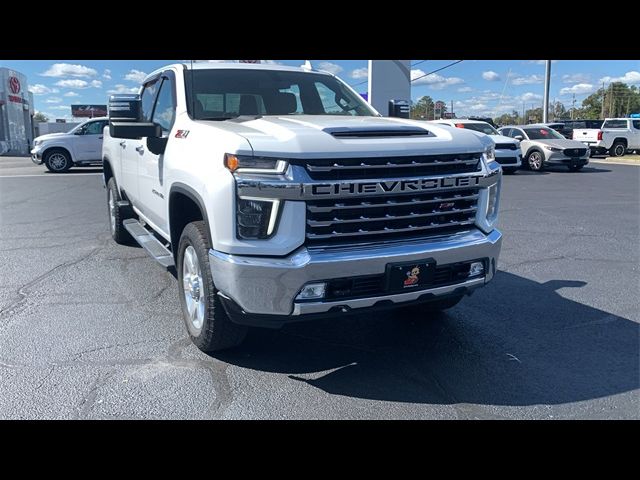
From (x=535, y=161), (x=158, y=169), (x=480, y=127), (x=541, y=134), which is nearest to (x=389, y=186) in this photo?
(x=158, y=169)

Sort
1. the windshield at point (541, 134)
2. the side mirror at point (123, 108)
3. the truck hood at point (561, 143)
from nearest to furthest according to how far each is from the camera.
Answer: the side mirror at point (123, 108), the truck hood at point (561, 143), the windshield at point (541, 134)

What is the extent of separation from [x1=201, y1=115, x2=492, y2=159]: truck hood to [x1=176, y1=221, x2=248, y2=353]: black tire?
2.36ft

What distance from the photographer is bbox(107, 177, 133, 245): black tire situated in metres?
6.82

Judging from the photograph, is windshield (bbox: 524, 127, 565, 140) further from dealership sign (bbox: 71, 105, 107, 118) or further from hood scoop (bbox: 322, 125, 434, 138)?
dealership sign (bbox: 71, 105, 107, 118)

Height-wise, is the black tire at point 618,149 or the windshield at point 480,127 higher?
the windshield at point 480,127

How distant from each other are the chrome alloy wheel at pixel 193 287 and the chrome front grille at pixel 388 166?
43.1 inches

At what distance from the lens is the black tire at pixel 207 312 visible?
11.4 feet

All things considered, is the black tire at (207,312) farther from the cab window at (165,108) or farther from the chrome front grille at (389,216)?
the cab window at (165,108)

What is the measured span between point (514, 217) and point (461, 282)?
6.48 metres

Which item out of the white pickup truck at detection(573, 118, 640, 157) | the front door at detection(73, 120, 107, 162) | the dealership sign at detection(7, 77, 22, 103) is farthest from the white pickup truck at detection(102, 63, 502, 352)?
the dealership sign at detection(7, 77, 22, 103)

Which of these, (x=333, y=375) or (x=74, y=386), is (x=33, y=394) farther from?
(x=333, y=375)

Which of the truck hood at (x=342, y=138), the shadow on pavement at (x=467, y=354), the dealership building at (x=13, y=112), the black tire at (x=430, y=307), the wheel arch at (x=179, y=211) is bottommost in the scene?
the shadow on pavement at (x=467, y=354)

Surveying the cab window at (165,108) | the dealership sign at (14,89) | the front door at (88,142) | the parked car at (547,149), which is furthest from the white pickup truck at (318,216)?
the dealership sign at (14,89)
